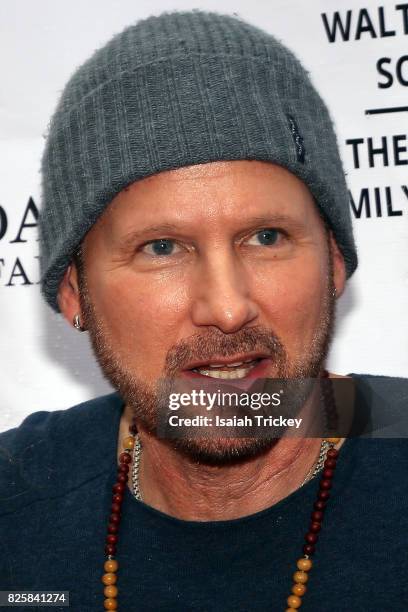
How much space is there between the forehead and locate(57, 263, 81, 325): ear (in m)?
0.28

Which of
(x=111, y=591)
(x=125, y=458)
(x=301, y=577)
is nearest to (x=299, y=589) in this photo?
(x=301, y=577)

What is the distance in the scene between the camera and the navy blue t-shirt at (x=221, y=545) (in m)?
1.57

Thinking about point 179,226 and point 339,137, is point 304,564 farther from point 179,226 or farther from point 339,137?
point 339,137

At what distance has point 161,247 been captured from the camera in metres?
1.59

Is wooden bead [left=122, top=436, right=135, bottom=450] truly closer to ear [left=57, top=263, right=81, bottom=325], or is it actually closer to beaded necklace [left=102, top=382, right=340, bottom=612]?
beaded necklace [left=102, top=382, right=340, bottom=612]

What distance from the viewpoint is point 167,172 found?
1546 mm

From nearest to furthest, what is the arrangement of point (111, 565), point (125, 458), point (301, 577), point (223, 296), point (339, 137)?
1. point (223, 296)
2. point (301, 577)
3. point (111, 565)
4. point (125, 458)
5. point (339, 137)

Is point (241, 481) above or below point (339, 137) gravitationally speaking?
below

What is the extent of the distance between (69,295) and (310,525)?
0.65 m

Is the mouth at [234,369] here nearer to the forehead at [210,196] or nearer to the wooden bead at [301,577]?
the forehead at [210,196]

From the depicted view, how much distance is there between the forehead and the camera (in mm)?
1520

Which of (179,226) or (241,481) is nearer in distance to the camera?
(179,226)

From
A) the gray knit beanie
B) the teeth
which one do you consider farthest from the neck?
the gray knit beanie

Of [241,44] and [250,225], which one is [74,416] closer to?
[250,225]
